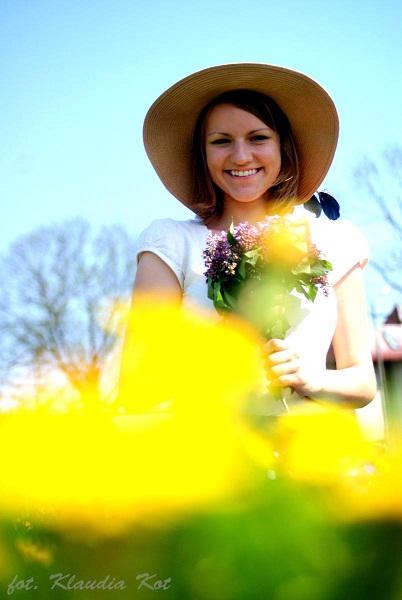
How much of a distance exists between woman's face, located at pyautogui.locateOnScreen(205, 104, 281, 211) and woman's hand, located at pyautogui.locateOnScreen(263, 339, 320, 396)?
0.68 meters

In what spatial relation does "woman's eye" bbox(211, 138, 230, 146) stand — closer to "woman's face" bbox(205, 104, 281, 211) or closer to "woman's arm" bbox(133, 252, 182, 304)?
"woman's face" bbox(205, 104, 281, 211)

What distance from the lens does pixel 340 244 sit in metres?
2.16

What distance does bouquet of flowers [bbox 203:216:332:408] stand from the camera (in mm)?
1705

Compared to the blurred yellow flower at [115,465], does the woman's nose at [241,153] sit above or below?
above

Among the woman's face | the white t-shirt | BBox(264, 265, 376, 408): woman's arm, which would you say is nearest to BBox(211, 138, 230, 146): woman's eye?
the woman's face

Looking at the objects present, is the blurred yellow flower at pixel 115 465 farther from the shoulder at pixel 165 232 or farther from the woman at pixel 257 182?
the shoulder at pixel 165 232

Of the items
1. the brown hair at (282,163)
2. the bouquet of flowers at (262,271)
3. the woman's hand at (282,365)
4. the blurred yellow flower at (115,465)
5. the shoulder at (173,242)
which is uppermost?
the brown hair at (282,163)

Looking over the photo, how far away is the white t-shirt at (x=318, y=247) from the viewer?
1.92m

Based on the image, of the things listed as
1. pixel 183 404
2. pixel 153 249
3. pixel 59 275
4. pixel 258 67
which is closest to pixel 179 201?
pixel 153 249

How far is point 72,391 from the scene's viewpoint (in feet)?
44.3

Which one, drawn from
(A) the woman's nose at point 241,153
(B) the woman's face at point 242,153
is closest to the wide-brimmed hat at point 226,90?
(B) the woman's face at point 242,153

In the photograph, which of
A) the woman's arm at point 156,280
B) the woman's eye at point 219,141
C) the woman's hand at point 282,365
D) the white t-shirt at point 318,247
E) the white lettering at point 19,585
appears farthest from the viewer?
the woman's eye at point 219,141

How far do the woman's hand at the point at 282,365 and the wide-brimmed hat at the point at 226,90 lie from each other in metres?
0.86

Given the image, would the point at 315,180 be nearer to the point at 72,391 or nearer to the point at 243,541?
the point at 243,541
